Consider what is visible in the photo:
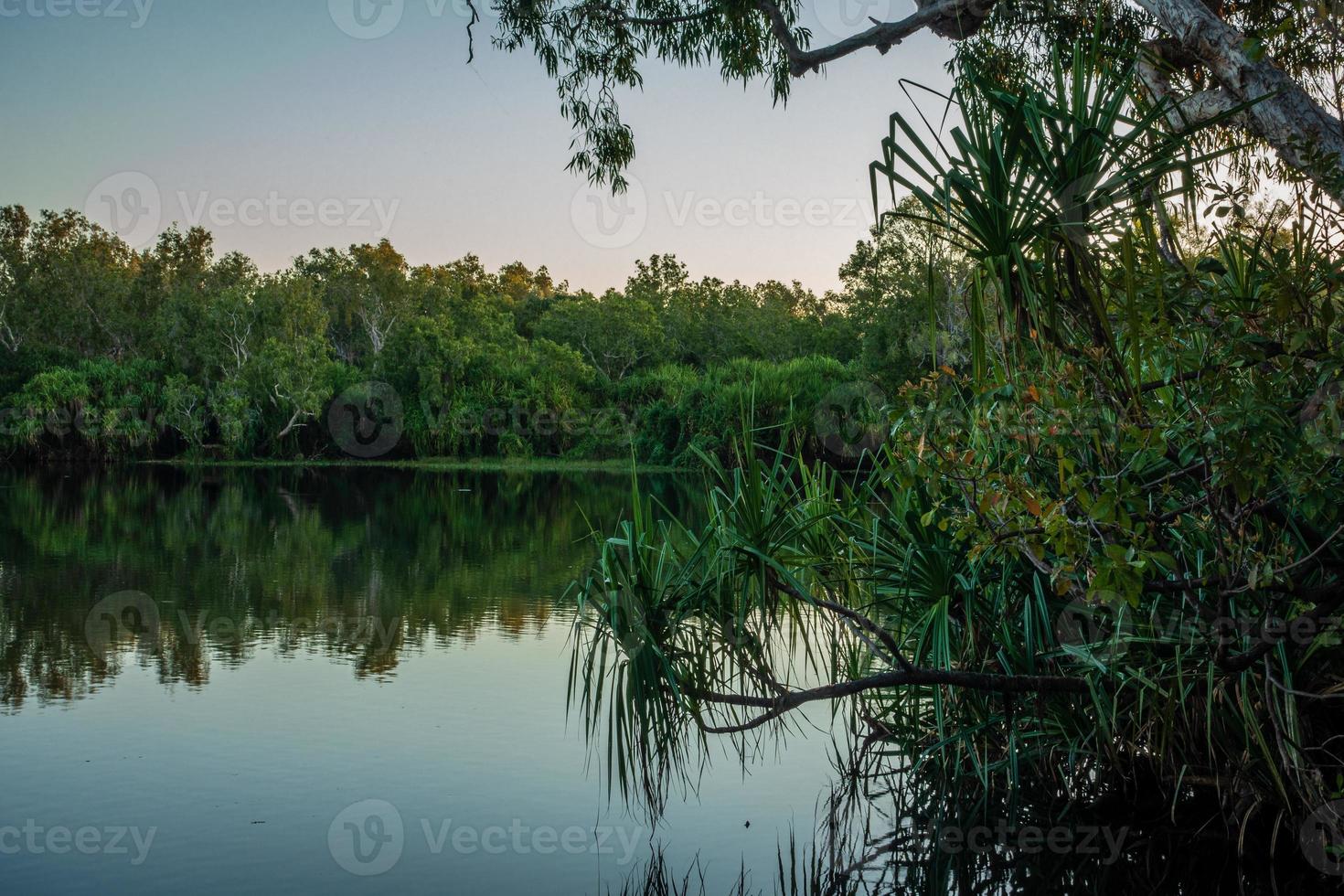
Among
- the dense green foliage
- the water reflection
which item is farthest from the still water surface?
the dense green foliage

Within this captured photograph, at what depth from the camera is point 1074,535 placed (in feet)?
11.1

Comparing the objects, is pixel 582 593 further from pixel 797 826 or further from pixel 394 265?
pixel 394 265

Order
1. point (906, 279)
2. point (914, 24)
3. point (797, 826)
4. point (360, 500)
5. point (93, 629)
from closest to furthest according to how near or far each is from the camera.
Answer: point (797, 826), point (914, 24), point (93, 629), point (360, 500), point (906, 279)

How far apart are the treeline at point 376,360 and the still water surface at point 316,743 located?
1915 cm

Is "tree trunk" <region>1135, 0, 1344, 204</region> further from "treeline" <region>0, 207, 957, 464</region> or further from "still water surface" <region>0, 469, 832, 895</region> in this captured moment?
"treeline" <region>0, 207, 957, 464</region>

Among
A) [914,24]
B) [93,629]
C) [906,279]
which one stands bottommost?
[93,629]

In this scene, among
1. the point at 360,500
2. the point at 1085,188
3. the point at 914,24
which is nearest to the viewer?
the point at 1085,188

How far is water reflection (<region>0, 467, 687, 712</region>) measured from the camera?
31.7ft

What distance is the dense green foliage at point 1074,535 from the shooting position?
3.20m

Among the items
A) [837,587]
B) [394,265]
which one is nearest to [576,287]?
[394,265]

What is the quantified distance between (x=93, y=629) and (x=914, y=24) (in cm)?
853

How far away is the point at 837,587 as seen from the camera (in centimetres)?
589

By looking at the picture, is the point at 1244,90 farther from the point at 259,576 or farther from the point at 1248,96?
the point at 259,576

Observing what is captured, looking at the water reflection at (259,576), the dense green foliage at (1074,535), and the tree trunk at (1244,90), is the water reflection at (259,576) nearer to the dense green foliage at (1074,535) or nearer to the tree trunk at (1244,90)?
the dense green foliage at (1074,535)
